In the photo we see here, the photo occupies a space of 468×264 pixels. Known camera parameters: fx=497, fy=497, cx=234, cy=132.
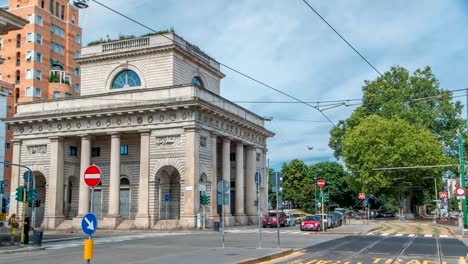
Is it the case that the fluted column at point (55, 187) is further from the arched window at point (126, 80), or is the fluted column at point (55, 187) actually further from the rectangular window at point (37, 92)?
the rectangular window at point (37, 92)

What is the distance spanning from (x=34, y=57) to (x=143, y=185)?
125 ft

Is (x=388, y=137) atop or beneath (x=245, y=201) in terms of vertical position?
atop

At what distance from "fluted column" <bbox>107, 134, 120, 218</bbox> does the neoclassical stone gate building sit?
90mm

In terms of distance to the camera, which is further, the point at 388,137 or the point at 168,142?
the point at 388,137

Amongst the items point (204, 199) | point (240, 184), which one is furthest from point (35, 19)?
point (204, 199)

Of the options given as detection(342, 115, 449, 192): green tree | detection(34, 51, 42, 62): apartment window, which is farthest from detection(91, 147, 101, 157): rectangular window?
detection(342, 115, 449, 192): green tree

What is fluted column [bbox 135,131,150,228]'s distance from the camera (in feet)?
138

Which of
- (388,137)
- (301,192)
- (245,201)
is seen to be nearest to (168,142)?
(245,201)

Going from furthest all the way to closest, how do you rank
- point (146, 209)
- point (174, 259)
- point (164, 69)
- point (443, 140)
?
point (443, 140)
point (164, 69)
point (146, 209)
point (174, 259)

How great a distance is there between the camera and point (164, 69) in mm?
47031

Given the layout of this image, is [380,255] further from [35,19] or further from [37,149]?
[35,19]

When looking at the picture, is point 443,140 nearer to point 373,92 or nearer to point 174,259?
point 373,92

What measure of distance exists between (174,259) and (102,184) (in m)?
32.3

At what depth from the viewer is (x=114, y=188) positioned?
44.4m
